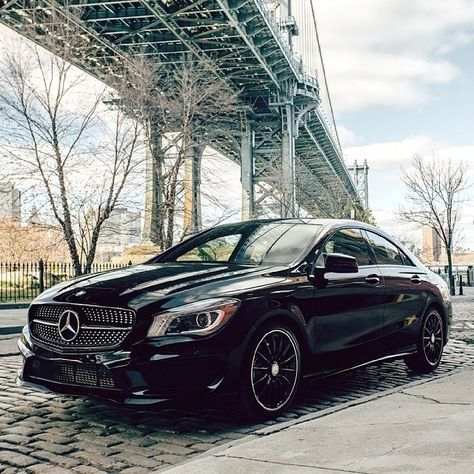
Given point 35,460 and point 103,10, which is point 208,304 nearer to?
point 35,460

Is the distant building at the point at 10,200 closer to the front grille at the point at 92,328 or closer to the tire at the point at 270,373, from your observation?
the front grille at the point at 92,328

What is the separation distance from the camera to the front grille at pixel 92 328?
4246mm

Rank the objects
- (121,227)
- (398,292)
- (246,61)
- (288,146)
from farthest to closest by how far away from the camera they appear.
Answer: (288,146)
(246,61)
(121,227)
(398,292)

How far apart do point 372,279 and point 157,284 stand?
83.8 inches

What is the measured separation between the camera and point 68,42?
57.1 ft

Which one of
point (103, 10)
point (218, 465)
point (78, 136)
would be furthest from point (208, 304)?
point (103, 10)

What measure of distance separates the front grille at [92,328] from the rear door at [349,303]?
1.50m

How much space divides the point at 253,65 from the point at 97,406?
125 feet

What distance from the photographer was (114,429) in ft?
14.8

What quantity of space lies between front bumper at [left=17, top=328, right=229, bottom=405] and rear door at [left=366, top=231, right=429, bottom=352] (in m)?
2.22

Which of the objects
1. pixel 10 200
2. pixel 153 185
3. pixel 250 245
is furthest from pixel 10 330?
pixel 153 185

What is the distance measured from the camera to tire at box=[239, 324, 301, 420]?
4.45 m

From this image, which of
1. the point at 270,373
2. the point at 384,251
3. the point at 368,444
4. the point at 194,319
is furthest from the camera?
the point at 384,251

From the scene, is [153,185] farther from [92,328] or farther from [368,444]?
[368,444]
